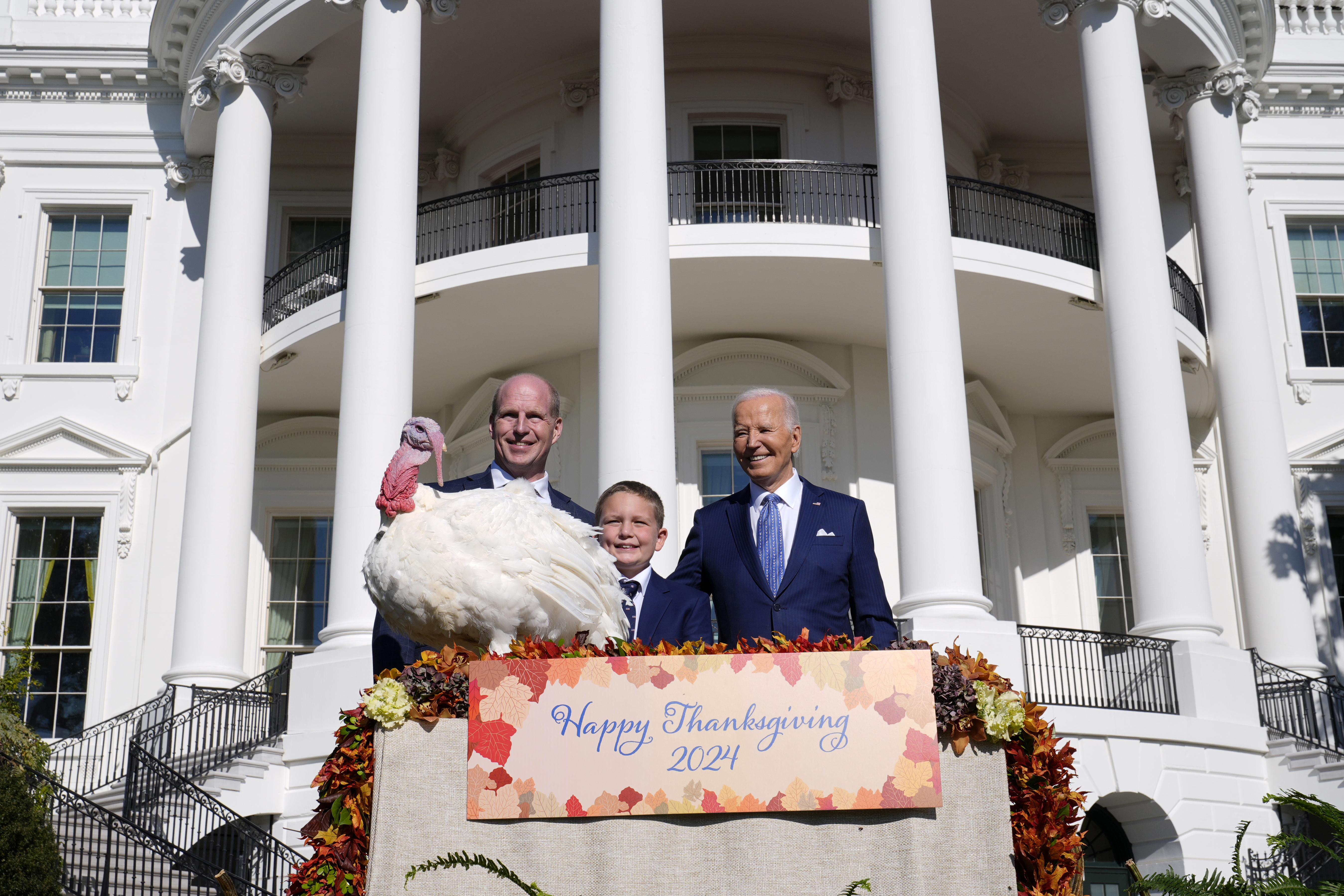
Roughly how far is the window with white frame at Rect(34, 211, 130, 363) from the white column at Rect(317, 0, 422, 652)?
20.0ft

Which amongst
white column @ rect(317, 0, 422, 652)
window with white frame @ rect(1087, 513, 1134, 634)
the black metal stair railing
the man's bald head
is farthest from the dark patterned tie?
window with white frame @ rect(1087, 513, 1134, 634)

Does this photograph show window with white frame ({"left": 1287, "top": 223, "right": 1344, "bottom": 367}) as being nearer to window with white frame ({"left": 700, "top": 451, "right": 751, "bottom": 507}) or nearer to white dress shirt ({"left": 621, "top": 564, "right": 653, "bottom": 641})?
window with white frame ({"left": 700, "top": 451, "right": 751, "bottom": 507})

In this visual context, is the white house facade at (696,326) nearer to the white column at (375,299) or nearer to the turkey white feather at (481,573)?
the white column at (375,299)

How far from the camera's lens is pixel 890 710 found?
Answer: 3064mm

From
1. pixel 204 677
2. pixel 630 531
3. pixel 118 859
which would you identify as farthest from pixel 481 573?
pixel 204 677

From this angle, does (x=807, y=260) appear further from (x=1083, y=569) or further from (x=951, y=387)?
(x=1083, y=569)

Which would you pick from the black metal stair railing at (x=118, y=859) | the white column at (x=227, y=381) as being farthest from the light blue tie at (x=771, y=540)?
the white column at (x=227, y=381)

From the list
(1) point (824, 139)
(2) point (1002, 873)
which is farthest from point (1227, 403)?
(2) point (1002, 873)

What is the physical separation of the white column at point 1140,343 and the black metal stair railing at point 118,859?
8.84 metres

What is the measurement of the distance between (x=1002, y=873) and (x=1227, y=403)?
47.7 ft

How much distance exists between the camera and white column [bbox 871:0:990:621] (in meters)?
12.1

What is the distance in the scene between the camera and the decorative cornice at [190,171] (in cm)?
1833

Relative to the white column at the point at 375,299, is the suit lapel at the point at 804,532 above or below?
below

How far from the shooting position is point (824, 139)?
1725 centimetres
